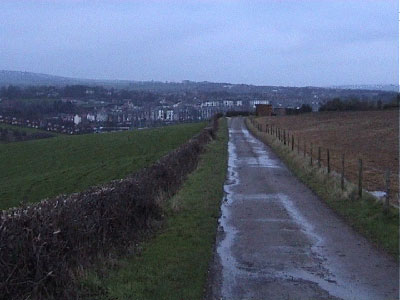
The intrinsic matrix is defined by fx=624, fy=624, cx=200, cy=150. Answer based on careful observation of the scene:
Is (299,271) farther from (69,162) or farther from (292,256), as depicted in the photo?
(69,162)

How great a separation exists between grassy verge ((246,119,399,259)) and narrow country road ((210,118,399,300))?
28 cm

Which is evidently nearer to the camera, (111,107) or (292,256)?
(292,256)

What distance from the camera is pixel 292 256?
9.76m

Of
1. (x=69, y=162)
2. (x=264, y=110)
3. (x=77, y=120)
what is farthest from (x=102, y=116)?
(x=69, y=162)

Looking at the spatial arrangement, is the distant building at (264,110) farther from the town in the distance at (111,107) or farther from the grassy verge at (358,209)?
the grassy verge at (358,209)

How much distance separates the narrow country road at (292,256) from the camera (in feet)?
25.6

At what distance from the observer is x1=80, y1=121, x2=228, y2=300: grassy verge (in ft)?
24.4

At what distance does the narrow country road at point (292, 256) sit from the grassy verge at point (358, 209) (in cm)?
28

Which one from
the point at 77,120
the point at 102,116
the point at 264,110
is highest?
the point at 264,110

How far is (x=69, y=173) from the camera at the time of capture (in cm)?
3362

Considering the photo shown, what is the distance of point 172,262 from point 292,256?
2.02 meters

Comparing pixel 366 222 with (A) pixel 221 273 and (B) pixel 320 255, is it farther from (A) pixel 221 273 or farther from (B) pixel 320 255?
(A) pixel 221 273

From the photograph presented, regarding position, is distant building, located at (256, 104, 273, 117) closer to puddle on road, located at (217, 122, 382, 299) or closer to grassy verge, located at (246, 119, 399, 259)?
grassy verge, located at (246, 119, 399, 259)

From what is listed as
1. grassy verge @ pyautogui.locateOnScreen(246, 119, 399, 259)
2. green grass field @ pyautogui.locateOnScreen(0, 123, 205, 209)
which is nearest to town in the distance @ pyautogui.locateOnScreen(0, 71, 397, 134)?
green grass field @ pyautogui.locateOnScreen(0, 123, 205, 209)
